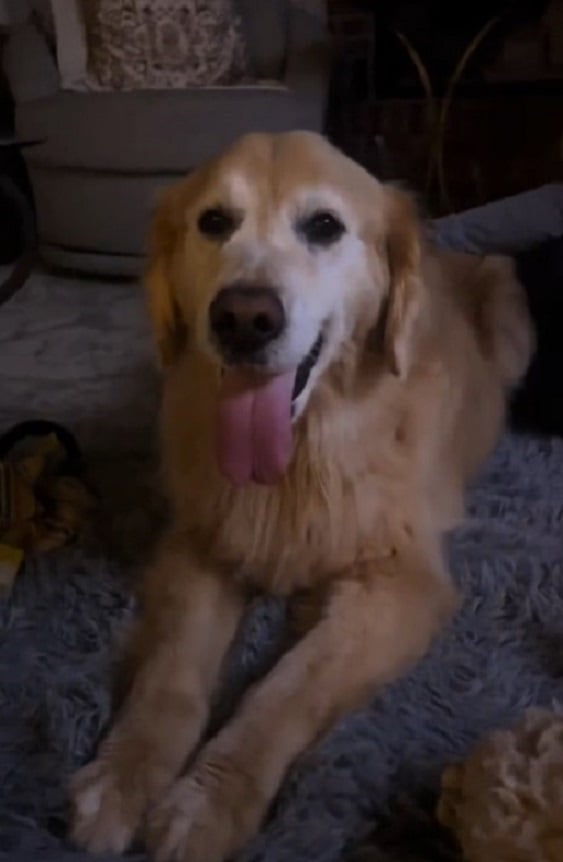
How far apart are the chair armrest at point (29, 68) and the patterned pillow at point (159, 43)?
13cm

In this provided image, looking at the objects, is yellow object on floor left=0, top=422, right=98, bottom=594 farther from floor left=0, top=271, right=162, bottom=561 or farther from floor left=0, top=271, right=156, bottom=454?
floor left=0, top=271, right=156, bottom=454

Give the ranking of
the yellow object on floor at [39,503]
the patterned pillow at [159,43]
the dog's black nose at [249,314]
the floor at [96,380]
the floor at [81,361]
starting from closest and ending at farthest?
the dog's black nose at [249,314]
the yellow object on floor at [39,503]
the floor at [96,380]
the floor at [81,361]
the patterned pillow at [159,43]

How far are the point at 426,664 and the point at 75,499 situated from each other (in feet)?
2.08

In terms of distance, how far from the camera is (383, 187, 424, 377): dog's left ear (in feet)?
5.10

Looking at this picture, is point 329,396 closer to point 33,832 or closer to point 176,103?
point 33,832

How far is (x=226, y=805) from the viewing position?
1198 mm

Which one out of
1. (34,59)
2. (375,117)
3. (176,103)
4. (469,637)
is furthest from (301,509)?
(375,117)

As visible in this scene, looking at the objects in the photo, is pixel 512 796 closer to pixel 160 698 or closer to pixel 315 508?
pixel 160 698

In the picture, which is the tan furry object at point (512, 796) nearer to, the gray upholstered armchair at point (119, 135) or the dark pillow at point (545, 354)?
the dark pillow at point (545, 354)

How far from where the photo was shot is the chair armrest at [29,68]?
3.62 meters

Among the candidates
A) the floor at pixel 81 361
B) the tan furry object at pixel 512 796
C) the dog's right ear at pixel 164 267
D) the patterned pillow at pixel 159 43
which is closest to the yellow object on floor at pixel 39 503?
the floor at pixel 81 361

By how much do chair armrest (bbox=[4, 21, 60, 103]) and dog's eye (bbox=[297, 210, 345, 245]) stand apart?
7.60ft

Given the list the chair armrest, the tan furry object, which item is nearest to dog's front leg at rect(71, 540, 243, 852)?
the tan furry object

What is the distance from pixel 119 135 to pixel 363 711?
226 centimetres
